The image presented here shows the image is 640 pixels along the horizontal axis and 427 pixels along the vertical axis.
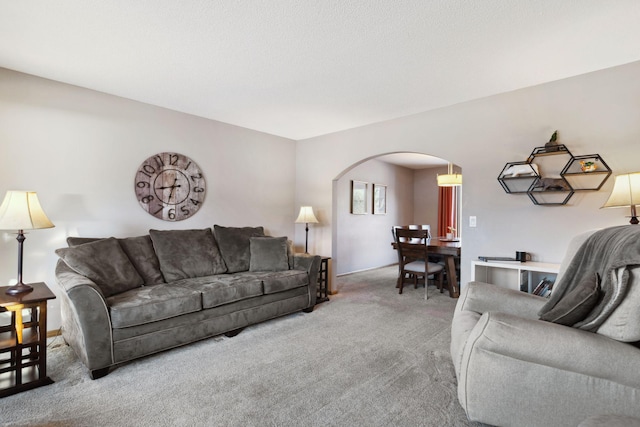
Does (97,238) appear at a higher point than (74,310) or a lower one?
higher

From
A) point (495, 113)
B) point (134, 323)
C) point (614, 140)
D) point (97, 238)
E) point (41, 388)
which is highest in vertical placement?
point (495, 113)

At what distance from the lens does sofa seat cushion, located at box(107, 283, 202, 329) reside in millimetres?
2371

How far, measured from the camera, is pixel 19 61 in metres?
2.65

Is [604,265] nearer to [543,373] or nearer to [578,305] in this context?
[578,305]

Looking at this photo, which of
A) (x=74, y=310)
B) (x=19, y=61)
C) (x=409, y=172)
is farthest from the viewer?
(x=409, y=172)

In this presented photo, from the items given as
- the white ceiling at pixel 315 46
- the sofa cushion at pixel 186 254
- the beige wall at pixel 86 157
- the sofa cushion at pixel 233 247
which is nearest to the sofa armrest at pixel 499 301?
the white ceiling at pixel 315 46

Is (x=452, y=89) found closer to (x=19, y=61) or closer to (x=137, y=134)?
(x=137, y=134)

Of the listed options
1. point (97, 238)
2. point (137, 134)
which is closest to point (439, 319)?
point (97, 238)

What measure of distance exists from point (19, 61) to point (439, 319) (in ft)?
15.0

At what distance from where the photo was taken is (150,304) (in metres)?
2.52

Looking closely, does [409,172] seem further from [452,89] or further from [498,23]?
[498,23]

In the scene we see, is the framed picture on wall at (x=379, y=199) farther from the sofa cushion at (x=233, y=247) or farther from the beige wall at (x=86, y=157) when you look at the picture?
the sofa cushion at (x=233, y=247)

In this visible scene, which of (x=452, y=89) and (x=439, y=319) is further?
(x=439, y=319)

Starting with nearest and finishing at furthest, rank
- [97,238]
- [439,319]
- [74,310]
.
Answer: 1. [74,310]
2. [97,238]
3. [439,319]
